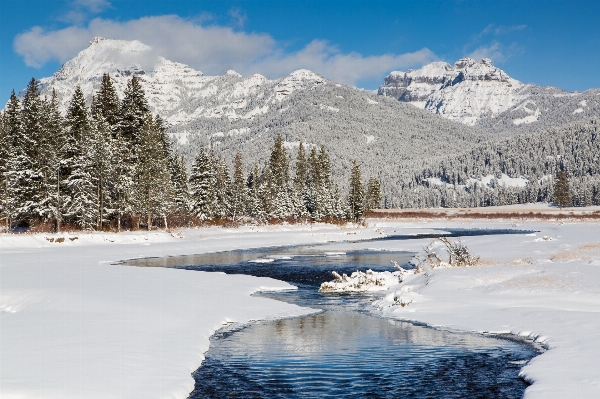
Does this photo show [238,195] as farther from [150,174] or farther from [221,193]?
[150,174]

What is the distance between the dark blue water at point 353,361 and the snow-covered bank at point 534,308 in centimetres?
78

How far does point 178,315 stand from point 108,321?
2595 mm

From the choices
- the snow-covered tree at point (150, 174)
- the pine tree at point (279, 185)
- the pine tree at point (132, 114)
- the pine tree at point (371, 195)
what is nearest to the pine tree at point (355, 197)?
the pine tree at point (279, 185)

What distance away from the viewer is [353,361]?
1252 cm

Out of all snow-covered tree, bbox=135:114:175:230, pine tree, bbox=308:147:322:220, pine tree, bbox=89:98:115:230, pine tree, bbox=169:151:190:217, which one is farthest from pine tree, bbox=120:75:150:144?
pine tree, bbox=308:147:322:220

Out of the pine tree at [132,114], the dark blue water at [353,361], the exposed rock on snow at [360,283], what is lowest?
the dark blue water at [353,361]

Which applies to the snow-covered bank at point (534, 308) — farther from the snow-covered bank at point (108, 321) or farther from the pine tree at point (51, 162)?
the pine tree at point (51, 162)

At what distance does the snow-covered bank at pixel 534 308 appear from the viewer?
10.8 meters

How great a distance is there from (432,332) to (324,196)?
272 ft

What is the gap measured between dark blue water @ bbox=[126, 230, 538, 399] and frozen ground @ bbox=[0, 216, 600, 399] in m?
0.66

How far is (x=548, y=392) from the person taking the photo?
973 cm

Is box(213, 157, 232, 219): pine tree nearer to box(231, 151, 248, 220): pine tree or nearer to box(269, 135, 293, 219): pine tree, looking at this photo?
box(231, 151, 248, 220): pine tree

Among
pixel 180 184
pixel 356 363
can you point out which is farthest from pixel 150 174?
pixel 356 363

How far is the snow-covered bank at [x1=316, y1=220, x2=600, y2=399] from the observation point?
35.5 ft
